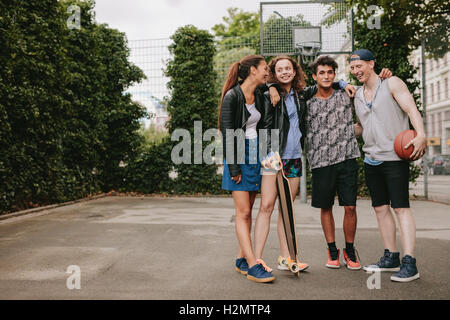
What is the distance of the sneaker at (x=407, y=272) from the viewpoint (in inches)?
134

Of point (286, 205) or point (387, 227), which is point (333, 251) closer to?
point (387, 227)

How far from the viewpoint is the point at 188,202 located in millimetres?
9734

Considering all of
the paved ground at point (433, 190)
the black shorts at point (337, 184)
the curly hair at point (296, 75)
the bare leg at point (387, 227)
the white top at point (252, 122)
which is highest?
the curly hair at point (296, 75)

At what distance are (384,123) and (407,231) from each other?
3.10 ft

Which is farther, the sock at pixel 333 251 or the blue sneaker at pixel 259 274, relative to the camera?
the sock at pixel 333 251

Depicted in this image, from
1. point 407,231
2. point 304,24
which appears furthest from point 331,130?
point 304,24

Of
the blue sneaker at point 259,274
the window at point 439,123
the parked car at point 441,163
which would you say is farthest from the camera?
the parked car at point 441,163

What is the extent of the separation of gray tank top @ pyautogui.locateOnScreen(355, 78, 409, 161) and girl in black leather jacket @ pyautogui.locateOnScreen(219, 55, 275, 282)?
1.01 meters

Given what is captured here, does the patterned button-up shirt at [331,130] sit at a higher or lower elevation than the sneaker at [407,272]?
higher

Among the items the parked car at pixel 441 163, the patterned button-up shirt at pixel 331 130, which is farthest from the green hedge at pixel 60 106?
the parked car at pixel 441 163

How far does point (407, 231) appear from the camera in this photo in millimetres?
3594

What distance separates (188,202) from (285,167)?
621 centimetres

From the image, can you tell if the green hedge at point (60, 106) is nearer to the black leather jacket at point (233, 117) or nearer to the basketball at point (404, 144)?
the black leather jacket at point (233, 117)
